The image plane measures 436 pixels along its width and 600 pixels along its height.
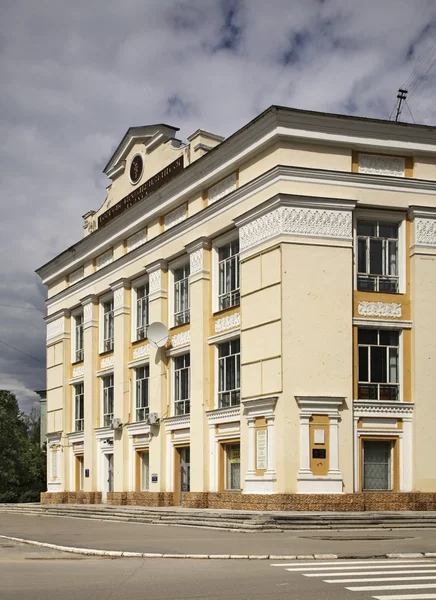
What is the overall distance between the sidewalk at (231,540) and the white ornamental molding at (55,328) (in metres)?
23.0

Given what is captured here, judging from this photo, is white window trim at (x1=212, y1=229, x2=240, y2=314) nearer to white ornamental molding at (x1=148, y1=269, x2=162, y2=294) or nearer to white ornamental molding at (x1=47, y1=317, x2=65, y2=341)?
white ornamental molding at (x1=148, y1=269, x2=162, y2=294)

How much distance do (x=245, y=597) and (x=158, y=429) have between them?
27.1 metres

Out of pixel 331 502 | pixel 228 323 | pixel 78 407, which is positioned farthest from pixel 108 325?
pixel 331 502

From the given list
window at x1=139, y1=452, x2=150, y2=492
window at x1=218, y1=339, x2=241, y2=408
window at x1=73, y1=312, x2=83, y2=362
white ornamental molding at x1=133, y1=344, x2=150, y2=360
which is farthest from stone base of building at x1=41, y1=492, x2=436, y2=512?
window at x1=73, y1=312, x2=83, y2=362

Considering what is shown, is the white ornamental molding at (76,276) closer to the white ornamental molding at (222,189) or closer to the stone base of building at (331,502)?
the white ornamental molding at (222,189)

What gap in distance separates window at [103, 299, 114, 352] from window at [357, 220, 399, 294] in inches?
661

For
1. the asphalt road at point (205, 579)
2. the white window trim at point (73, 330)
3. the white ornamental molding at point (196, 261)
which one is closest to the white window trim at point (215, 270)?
the white ornamental molding at point (196, 261)

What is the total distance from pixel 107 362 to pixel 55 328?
24.5 ft

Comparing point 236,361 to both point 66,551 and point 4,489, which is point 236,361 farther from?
point 4,489

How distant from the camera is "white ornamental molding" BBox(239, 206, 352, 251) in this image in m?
30.4

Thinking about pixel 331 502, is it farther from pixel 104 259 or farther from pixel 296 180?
pixel 104 259

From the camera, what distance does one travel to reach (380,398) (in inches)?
1218

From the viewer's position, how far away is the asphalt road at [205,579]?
1209 cm

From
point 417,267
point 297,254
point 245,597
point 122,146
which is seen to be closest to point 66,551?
point 245,597
